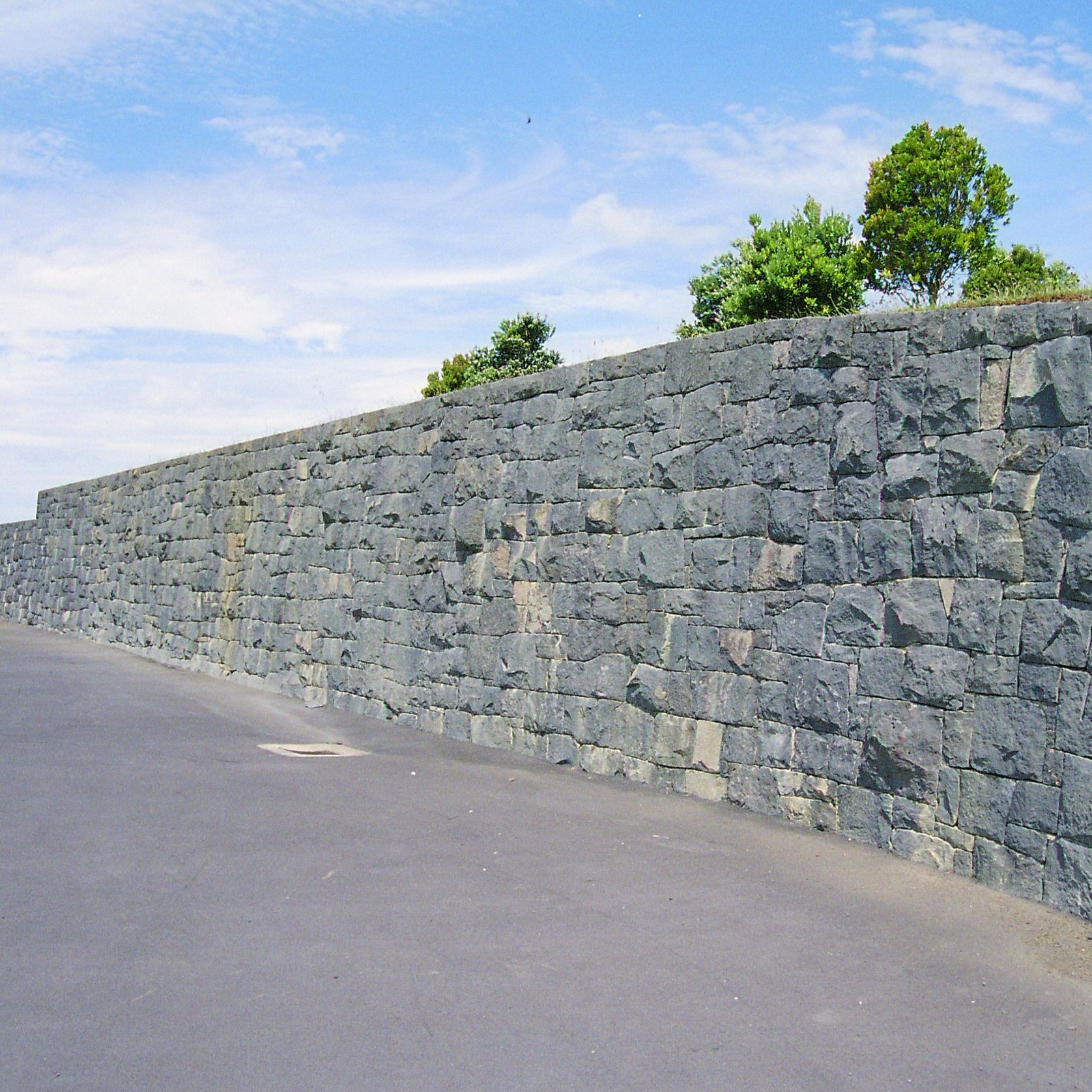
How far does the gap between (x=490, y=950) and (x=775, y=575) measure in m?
3.58

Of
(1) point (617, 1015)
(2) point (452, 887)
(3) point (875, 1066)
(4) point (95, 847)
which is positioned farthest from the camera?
(4) point (95, 847)

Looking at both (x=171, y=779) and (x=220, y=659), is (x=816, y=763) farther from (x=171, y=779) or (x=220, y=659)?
(x=220, y=659)

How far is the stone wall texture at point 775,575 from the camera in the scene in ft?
19.9

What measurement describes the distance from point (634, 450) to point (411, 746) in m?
3.61

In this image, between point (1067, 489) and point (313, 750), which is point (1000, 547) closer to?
point (1067, 489)

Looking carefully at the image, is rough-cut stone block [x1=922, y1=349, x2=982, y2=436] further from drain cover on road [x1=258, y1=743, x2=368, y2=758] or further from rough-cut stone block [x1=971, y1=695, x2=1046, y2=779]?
drain cover on road [x1=258, y1=743, x2=368, y2=758]

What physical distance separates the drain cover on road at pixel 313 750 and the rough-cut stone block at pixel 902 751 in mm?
4890

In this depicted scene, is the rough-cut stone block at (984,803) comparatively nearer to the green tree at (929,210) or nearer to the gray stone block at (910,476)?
the gray stone block at (910,476)

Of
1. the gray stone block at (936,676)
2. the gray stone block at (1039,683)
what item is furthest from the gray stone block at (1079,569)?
the gray stone block at (936,676)

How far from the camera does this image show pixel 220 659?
15.8 meters

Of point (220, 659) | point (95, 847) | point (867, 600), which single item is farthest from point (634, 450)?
point (220, 659)

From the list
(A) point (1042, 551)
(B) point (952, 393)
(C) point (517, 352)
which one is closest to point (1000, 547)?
(A) point (1042, 551)

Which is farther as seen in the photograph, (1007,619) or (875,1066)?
(1007,619)

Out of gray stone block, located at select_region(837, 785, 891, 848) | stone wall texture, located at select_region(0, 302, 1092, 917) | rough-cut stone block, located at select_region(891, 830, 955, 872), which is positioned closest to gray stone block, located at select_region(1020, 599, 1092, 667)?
stone wall texture, located at select_region(0, 302, 1092, 917)
